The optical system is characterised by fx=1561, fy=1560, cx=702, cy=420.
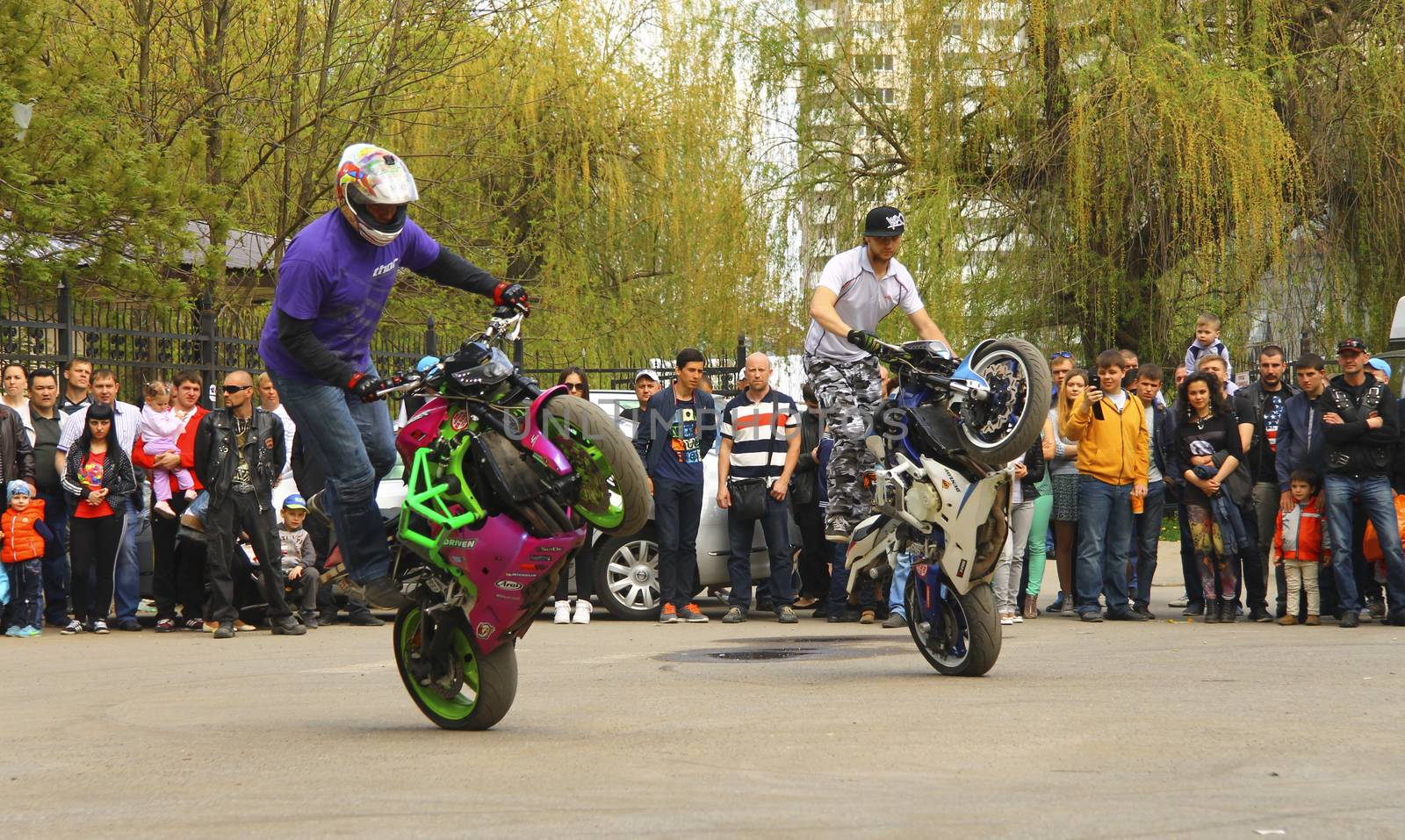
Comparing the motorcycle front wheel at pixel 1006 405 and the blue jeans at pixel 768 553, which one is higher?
the motorcycle front wheel at pixel 1006 405

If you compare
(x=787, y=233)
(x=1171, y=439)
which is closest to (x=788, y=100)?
(x=787, y=233)

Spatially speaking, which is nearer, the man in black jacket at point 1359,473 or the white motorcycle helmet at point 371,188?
the white motorcycle helmet at point 371,188

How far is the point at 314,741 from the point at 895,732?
2430 mm

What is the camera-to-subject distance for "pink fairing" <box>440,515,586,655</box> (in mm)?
6633

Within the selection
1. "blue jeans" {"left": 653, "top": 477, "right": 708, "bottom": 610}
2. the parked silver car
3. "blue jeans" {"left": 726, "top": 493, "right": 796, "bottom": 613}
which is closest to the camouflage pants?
"blue jeans" {"left": 726, "top": 493, "right": 796, "bottom": 613}

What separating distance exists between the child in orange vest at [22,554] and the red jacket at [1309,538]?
987 centimetres

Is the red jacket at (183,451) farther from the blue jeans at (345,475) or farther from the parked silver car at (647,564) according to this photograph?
the blue jeans at (345,475)

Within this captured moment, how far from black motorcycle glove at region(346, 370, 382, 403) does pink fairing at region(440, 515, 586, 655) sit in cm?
69

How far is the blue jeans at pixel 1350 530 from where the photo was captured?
12.0 m

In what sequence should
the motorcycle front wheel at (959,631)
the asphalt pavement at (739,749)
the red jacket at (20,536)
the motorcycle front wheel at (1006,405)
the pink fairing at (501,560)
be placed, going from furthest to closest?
the red jacket at (20,536) → the motorcycle front wheel at (959,631) → the motorcycle front wheel at (1006,405) → the pink fairing at (501,560) → the asphalt pavement at (739,749)

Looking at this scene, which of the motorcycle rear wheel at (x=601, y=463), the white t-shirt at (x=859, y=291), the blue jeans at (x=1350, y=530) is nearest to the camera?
the motorcycle rear wheel at (x=601, y=463)

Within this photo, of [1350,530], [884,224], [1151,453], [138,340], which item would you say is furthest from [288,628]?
[1350,530]

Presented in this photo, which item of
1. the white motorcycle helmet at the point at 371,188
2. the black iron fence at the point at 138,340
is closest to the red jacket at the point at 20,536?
the black iron fence at the point at 138,340

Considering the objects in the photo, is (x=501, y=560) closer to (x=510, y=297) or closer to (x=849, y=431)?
(x=510, y=297)
